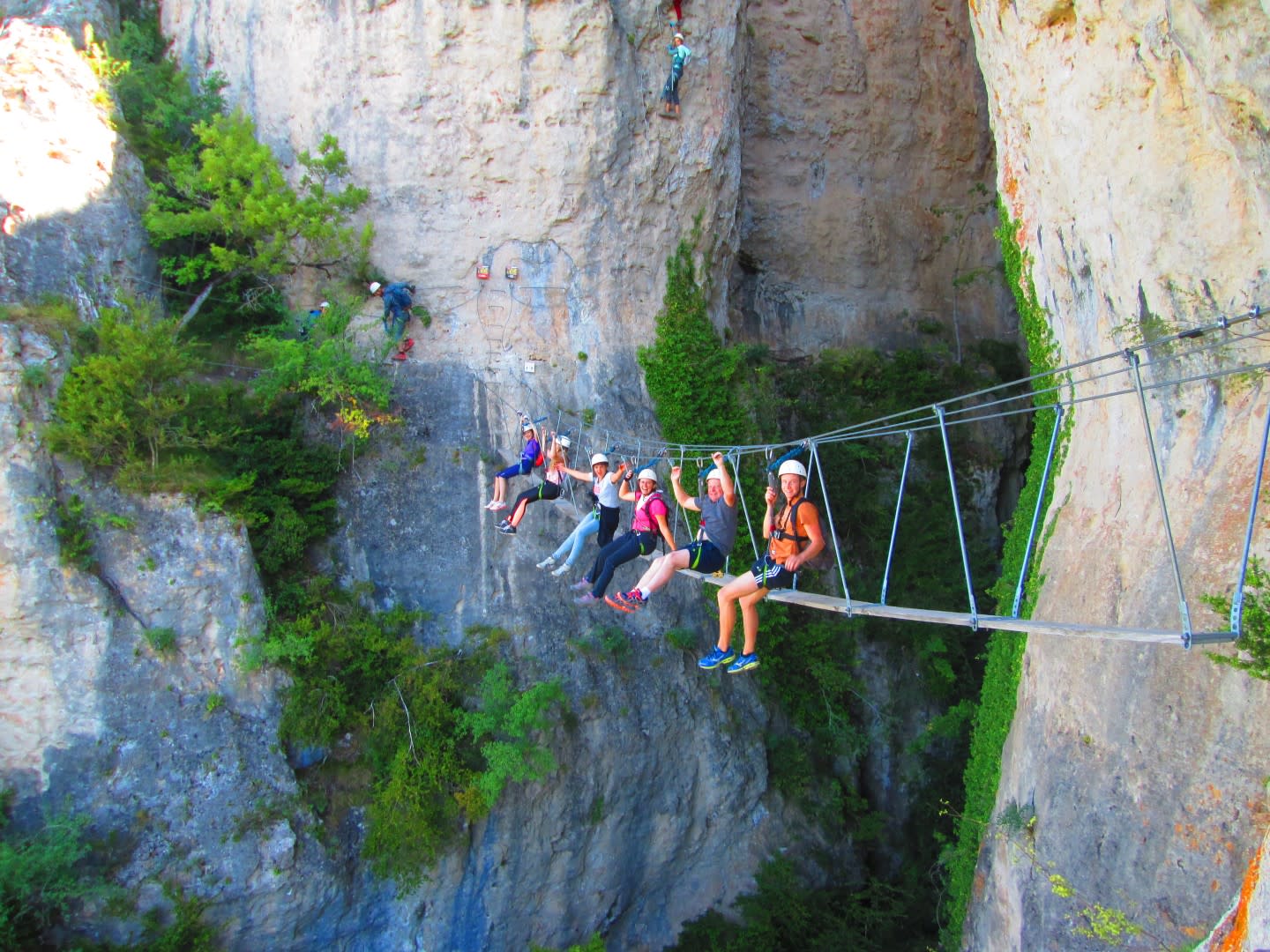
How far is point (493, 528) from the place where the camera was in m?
10.2

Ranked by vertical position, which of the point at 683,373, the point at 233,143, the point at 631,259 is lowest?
the point at 683,373

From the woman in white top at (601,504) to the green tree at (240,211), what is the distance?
4.94 metres

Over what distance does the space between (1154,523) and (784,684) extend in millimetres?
5701

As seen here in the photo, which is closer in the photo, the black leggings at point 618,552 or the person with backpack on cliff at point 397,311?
the black leggings at point 618,552

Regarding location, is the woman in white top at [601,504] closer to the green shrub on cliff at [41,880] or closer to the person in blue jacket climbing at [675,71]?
the green shrub on cliff at [41,880]

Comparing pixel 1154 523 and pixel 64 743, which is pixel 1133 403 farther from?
pixel 64 743

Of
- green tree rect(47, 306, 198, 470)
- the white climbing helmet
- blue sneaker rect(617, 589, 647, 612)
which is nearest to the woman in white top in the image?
blue sneaker rect(617, 589, 647, 612)

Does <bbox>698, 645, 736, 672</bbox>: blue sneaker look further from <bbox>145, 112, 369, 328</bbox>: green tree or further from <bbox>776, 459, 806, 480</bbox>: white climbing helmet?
<bbox>145, 112, 369, 328</bbox>: green tree

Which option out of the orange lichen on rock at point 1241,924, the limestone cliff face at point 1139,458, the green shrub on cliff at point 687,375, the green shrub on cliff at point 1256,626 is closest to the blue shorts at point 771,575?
the limestone cliff face at point 1139,458

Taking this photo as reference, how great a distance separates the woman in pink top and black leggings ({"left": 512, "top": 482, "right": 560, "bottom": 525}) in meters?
1.07

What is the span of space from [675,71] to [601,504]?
6.67 metres

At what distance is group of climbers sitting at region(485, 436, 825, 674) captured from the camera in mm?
6266

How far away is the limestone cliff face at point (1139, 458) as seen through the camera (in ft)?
18.0

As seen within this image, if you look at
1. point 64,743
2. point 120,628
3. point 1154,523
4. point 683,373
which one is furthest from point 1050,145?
point 64,743
